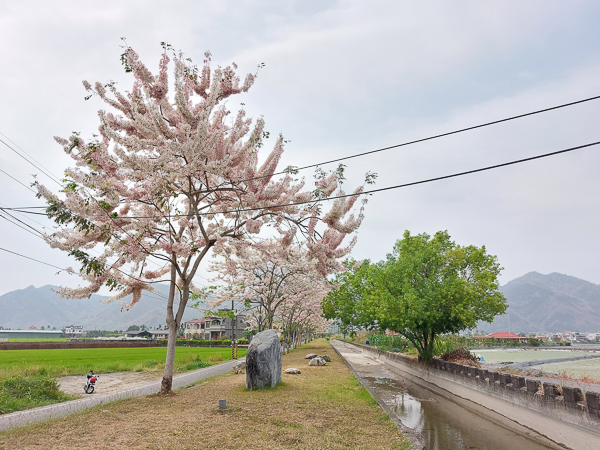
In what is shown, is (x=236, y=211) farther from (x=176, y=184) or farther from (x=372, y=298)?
(x=372, y=298)

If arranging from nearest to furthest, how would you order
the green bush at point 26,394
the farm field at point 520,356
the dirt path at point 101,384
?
the green bush at point 26,394 → the dirt path at point 101,384 → the farm field at point 520,356

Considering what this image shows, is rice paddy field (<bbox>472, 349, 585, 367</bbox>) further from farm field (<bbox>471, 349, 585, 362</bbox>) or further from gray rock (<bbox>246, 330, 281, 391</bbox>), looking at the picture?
gray rock (<bbox>246, 330, 281, 391</bbox>)

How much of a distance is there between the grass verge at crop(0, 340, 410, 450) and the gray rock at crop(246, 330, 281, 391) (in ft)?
3.44

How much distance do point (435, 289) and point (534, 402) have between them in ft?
31.5

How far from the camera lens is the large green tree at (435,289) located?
21.4 metres

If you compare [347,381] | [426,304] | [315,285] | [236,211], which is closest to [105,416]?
[236,211]

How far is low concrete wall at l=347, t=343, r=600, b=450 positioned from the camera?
9.72 m

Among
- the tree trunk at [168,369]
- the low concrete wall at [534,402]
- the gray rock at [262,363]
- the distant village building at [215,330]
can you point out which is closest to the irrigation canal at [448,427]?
the low concrete wall at [534,402]

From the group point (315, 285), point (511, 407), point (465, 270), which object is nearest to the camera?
point (511, 407)

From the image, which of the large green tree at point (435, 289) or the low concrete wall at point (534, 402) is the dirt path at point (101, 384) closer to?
the large green tree at point (435, 289)

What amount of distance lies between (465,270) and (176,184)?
19595mm

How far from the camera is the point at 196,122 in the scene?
35.6 feet

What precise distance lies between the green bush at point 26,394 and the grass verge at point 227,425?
117 inches

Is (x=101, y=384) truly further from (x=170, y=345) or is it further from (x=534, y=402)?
(x=534, y=402)
